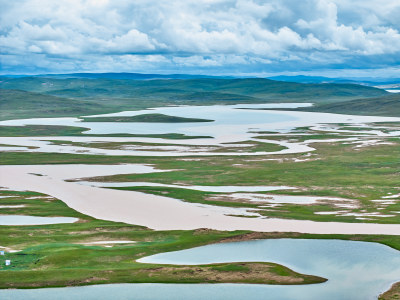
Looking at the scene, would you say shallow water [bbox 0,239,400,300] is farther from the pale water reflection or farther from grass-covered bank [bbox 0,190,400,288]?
the pale water reflection

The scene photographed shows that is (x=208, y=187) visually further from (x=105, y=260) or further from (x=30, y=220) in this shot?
(x=105, y=260)

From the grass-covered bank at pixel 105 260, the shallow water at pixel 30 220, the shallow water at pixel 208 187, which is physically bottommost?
the shallow water at pixel 30 220

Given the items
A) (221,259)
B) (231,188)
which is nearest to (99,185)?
(231,188)

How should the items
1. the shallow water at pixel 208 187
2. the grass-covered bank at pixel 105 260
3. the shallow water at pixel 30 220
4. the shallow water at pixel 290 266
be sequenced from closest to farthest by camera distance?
the shallow water at pixel 290 266
the grass-covered bank at pixel 105 260
the shallow water at pixel 30 220
the shallow water at pixel 208 187

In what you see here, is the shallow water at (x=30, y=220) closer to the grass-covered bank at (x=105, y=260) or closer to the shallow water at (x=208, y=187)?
the grass-covered bank at (x=105, y=260)

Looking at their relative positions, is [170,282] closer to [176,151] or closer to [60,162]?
[60,162]

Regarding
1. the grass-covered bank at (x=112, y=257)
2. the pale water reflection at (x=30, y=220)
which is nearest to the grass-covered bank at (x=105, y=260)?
the grass-covered bank at (x=112, y=257)

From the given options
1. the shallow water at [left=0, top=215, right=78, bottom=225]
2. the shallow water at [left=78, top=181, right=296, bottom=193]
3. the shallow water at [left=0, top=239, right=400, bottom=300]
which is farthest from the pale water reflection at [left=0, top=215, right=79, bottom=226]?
the shallow water at [left=78, top=181, right=296, bottom=193]
